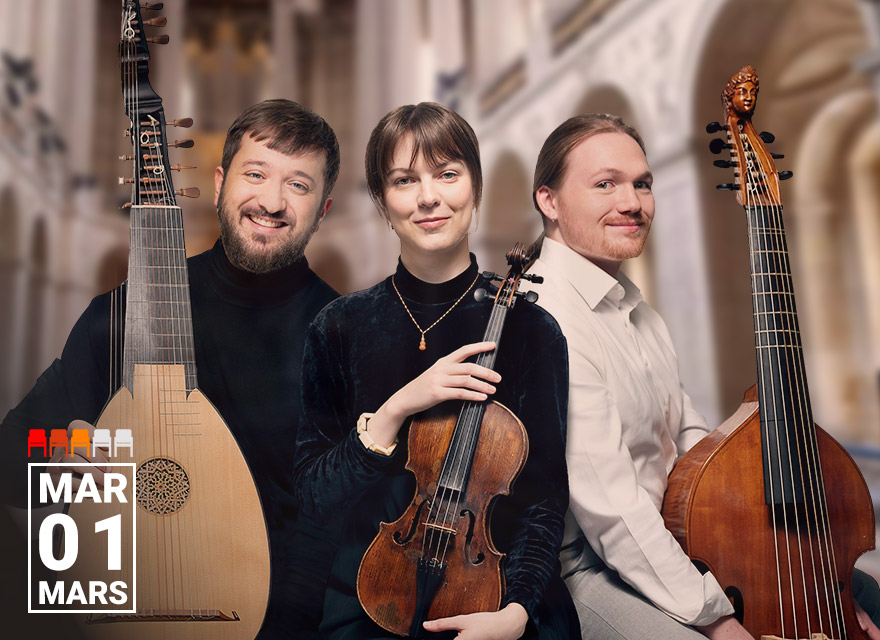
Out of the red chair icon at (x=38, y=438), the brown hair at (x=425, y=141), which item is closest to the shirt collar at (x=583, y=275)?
the brown hair at (x=425, y=141)

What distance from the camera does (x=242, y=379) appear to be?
1.88 m

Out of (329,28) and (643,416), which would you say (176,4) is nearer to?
(329,28)

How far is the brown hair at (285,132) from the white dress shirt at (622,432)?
2.09ft

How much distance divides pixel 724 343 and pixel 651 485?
1.12 meters

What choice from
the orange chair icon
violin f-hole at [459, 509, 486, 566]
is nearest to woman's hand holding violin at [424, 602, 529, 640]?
violin f-hole at [459, 509, 486, 566]

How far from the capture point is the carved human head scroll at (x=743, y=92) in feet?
6.06

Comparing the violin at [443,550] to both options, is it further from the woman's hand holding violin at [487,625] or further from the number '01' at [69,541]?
the number '01' at [69,541]

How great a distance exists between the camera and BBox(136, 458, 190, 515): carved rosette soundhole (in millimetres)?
1749

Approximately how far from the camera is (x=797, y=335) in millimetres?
1787

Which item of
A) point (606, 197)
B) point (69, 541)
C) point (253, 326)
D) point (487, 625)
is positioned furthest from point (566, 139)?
point (69, 541)

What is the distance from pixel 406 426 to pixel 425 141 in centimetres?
70

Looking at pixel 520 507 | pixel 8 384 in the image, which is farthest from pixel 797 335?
pixel 8 384

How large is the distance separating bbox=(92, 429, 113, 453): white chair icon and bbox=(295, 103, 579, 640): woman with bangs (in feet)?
1.51

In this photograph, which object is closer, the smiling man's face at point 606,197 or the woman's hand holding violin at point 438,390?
the woman's hand holding violin at point 438,390
